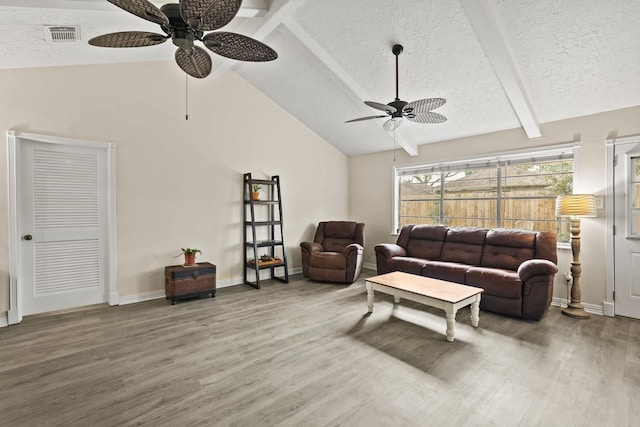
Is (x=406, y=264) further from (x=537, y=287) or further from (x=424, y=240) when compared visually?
(x=537, y=287)

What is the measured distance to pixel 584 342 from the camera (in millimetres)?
2832

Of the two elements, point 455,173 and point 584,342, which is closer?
point 584,342

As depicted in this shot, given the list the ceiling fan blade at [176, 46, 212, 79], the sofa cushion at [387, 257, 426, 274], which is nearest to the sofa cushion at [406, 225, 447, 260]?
the sofa cushion at [387, 257, 426, 274]

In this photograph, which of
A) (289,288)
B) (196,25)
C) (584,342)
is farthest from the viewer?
(289,288)

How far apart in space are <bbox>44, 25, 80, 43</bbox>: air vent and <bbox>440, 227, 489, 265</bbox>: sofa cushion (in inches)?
200

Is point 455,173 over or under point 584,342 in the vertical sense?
over

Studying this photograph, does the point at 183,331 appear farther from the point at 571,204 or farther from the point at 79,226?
the point at 571,204

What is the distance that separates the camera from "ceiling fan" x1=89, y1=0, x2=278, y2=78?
173 cm

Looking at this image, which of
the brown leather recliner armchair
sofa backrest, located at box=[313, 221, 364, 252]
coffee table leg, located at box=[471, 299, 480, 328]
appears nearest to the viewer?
coffee table leg, located at box=[471, 299, 480, 328]

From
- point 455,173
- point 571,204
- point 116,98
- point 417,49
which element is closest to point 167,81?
point 116,98

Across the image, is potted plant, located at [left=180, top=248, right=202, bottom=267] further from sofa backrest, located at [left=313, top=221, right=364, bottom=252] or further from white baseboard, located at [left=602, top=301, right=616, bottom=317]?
white baseboard, located at [left=602, top=301, right=616, bottom=317]

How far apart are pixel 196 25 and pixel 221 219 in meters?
3.17

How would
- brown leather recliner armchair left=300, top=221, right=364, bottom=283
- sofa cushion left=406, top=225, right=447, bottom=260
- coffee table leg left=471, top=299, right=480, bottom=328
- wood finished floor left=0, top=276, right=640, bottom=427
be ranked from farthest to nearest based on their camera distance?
1. brown leather recliner armchair left=300, top=221, right=364, bottom=283
2. sofa cushion left=406, top=225, right=447, bottom=260
3. coffee table leg left=471, top=299, right=480, bottom=328
4. wood finished floor left=0, top=276, right=640, bottom=427

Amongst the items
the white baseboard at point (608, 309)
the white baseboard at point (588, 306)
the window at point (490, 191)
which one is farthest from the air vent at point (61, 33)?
the white baseboard at point (608, 309)
